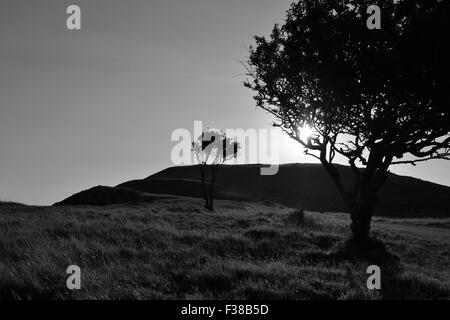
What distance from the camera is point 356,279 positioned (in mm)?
10703

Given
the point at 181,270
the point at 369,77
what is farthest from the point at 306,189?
the point at 181,270

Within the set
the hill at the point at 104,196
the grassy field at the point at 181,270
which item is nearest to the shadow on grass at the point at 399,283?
the grassy field at the point at 181,270

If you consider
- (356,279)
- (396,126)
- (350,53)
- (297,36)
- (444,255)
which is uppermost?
(297,36)

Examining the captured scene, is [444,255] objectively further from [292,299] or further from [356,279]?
[292,299]

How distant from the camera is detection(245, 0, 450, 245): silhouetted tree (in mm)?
17906

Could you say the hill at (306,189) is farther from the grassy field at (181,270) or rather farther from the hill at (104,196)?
the grassy field at (181,270)

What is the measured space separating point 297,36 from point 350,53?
9.53 ft

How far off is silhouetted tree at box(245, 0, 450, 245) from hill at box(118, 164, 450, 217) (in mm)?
75411

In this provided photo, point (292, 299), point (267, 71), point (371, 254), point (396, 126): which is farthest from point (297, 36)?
point (292, 299)

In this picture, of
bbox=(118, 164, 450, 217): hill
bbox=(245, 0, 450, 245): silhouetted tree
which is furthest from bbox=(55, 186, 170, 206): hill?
bbox=(245, 0, 450, 245): silhouetted tree

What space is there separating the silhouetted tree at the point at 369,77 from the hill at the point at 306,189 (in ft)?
247
